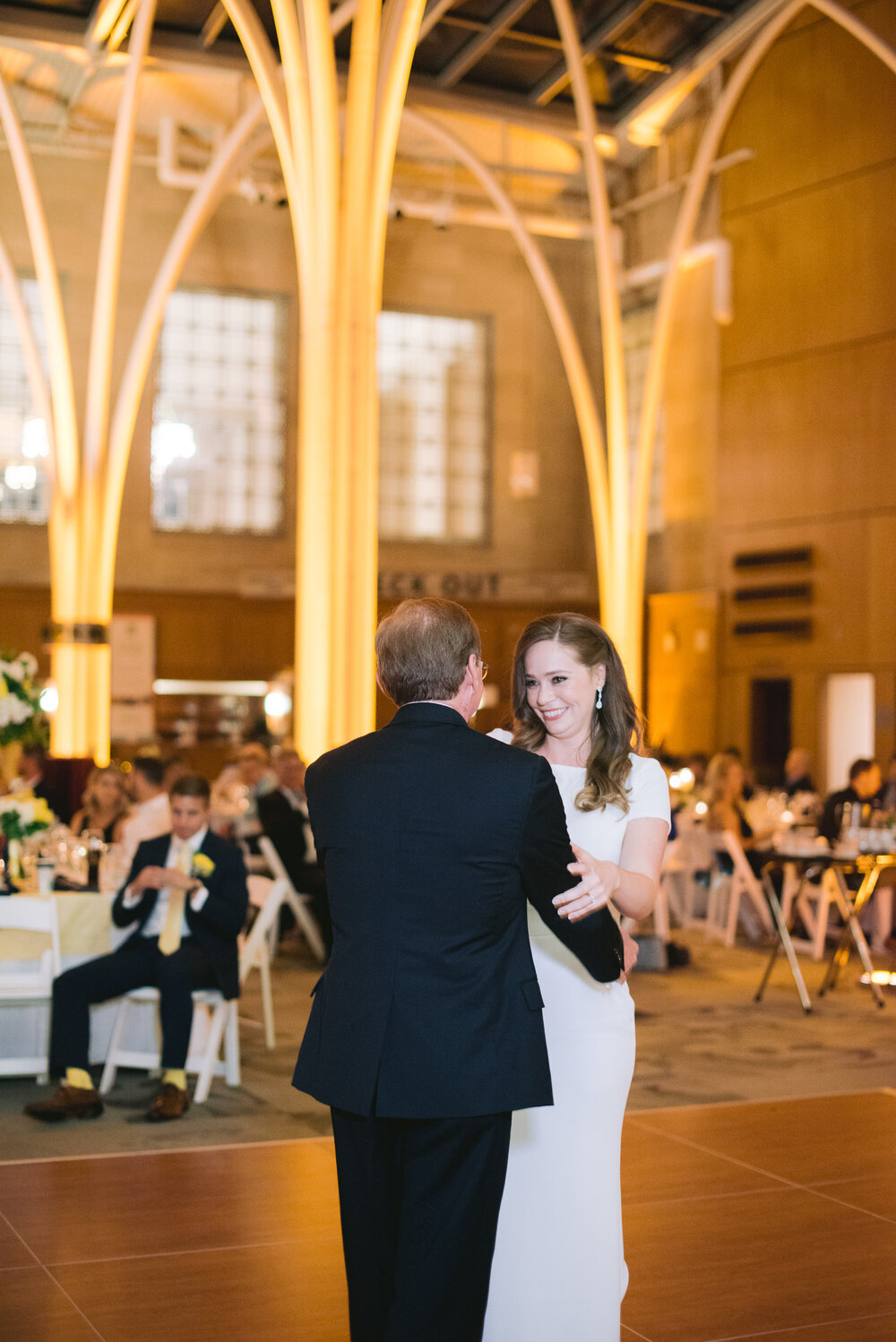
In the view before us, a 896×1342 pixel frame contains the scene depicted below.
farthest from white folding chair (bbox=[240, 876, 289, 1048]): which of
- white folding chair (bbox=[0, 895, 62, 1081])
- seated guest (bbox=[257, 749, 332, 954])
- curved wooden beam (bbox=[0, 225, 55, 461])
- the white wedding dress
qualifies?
curved wooden beam (bbox=[0, 225, 55, 461])

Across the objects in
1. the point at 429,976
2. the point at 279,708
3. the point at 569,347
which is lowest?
the point at 279,708

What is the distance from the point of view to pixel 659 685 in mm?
21266

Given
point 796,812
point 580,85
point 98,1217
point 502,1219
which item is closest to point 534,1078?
point 502,1219

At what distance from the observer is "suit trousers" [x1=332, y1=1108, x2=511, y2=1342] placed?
8.20 ft

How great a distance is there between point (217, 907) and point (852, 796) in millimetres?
5709

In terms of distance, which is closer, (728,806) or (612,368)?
(728,806)

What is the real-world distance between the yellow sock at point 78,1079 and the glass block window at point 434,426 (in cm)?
1620

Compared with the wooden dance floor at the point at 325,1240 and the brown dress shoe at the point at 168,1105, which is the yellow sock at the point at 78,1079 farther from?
the wooden dance floor at the point at 325,1240

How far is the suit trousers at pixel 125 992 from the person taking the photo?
6164 mm

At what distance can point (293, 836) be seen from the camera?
9.55 meters

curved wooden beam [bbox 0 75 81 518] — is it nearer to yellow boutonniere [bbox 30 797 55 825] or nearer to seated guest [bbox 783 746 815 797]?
seated guest [bbox 783 746 815 797]

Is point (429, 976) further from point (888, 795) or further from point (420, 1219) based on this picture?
point (888, 795)

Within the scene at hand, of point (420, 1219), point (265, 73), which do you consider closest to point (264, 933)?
point (420, 1219)

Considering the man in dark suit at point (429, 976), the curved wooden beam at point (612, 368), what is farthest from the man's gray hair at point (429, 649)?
the curved wooden beam at point (612, 368)
